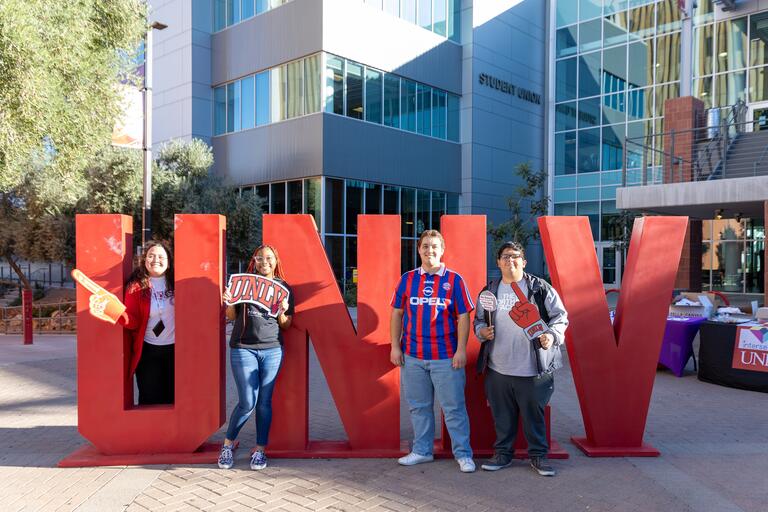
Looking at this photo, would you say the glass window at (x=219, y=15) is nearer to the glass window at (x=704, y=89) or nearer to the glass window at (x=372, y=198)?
the glass window at (x=372, y=198)

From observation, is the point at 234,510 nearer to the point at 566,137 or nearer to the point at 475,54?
the point at 475,54

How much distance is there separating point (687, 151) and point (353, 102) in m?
11.8

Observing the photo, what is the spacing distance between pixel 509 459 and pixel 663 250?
237cm

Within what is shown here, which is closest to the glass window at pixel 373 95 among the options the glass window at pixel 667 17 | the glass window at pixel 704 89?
the glass window at pixel 704 89

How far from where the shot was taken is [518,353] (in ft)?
14.5

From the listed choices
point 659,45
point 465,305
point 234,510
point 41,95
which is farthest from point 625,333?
point 659,45

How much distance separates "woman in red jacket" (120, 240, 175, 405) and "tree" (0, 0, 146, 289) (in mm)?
3566

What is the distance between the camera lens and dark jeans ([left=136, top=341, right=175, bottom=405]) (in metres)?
4.98

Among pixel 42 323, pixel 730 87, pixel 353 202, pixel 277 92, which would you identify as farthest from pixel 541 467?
pixel 730 87

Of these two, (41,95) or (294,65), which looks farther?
(294,65)

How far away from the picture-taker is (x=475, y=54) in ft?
86.3

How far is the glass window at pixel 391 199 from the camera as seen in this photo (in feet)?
77.2

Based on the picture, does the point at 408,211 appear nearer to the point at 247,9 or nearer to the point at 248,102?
the point at 248,102

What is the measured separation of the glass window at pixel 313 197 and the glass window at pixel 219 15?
887 centimetres
